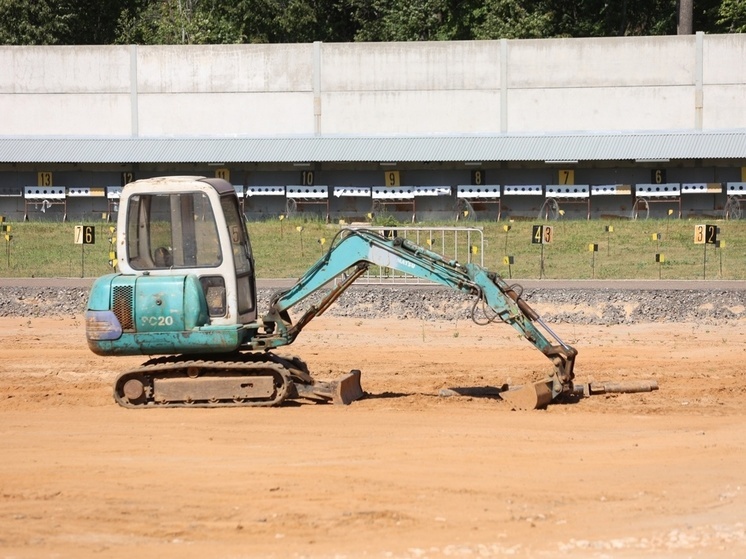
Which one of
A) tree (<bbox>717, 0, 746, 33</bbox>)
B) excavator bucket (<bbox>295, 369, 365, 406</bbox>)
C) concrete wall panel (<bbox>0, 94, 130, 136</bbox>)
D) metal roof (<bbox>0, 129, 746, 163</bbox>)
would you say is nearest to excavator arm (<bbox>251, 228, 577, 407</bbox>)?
excavator bucket (<bbox>295, 369, 365, 406</bbox>)

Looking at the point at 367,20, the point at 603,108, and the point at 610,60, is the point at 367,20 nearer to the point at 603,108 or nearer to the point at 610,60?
the point at 610,60

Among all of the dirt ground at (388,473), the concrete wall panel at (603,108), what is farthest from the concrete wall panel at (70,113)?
the dirt ground at (388,473)

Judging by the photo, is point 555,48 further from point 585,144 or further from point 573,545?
point 573,545

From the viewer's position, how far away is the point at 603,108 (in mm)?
44906

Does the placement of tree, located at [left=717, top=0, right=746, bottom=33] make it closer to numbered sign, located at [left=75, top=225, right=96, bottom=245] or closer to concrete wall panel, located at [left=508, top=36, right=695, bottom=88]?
concrete wall panel, located at [left=508, top=36, right=695, bottom=88]

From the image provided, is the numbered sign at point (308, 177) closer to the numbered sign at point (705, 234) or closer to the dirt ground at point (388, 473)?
the numbered sign at point (705, 234)

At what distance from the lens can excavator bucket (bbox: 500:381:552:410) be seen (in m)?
15.2

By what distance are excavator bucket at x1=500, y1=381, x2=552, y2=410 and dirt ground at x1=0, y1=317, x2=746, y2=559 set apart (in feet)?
0.80

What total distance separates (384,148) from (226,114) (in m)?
Answer: 6.60

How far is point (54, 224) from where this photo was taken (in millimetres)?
42406

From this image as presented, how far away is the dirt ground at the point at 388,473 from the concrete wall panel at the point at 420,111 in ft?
90.8

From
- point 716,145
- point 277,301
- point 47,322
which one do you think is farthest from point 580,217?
point 277,301

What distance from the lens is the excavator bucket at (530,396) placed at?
1516 cm

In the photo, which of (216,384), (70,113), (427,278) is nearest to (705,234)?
(427,278)
